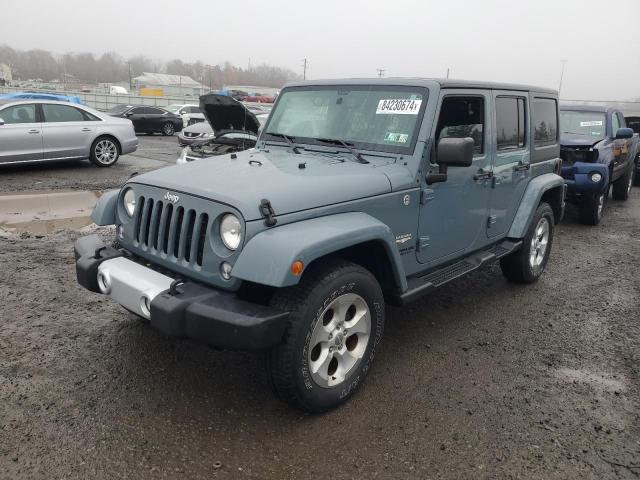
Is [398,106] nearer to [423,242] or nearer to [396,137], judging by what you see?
[396,137]

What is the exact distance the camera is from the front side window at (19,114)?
399 inches

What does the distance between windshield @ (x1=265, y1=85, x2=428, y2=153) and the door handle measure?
0.83 m

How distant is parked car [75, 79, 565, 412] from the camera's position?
2715 mm

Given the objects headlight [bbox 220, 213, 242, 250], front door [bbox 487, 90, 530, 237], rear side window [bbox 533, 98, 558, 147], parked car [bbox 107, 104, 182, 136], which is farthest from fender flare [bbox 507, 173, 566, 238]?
parked car [bbox 107, 104, 182, 136]

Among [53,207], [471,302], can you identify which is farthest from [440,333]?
[53,207]

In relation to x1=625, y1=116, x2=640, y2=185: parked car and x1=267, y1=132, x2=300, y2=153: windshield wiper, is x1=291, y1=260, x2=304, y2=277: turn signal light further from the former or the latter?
x1=625, y1=116, x2=640, y2=185: parked car

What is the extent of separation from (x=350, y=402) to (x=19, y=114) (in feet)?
33.1

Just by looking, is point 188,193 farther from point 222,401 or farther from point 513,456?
point 513,456

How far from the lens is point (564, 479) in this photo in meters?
2.62

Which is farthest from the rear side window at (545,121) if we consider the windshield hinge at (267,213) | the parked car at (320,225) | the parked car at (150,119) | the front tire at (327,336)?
the parked car at (150,119)

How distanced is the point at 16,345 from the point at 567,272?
219 inches

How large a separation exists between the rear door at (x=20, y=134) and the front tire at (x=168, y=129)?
12722 mm

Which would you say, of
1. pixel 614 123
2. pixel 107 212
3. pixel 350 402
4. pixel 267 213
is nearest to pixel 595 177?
pixel 614 123

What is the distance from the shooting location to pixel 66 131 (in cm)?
1100
